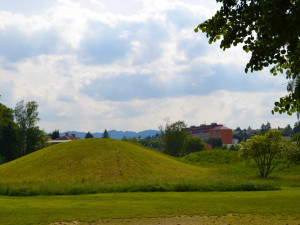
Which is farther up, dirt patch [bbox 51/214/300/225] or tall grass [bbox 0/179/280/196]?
tall grass [bbox 0/179/280/196]

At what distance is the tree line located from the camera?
91812 mm

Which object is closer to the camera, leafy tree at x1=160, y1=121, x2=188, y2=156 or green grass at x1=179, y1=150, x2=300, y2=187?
green grass at x1=179, y1=150, x2=300, y2=187

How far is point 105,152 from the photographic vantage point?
54625 mm

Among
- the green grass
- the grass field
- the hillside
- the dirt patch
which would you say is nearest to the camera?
the dirt patch

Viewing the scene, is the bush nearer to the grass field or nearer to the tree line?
the grass field

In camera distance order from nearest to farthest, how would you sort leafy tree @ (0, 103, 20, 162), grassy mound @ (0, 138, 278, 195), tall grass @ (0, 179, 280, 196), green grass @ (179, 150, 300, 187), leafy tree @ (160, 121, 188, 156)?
Answer: 1. tall grass @ (0, 179, 280, 196)
2. grassy mound @ (0, 138, 278, 195)
3. green grass @ (179, 150, 300, 187)
4. leafy tree @ (0, 103, 20, 162)
5. leafy tree @ (160, 121, 188, 156)

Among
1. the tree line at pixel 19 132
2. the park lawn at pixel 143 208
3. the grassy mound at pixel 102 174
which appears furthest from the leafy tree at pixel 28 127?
the park lawn at pixel 143 208

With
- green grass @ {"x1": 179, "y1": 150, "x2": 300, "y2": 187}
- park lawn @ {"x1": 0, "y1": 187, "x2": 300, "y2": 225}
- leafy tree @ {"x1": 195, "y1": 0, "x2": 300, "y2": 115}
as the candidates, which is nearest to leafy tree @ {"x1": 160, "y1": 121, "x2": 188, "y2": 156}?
green grass @ {"x1": 179, "y1": 150, "x2": 300, "y2": 187}

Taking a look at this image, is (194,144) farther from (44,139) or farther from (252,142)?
(252,142)

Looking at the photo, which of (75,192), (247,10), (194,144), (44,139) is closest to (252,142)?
(75,192)

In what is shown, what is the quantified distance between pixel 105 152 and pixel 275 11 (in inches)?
1883

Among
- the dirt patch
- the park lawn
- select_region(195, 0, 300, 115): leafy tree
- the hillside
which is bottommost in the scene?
the dirt patch

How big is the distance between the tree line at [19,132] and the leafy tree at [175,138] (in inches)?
1845

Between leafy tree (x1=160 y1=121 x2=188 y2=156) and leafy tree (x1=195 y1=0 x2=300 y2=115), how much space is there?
10162 centimetres
